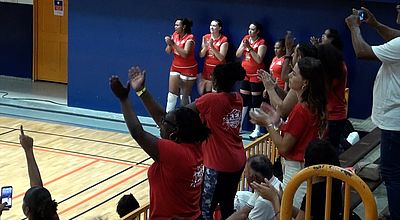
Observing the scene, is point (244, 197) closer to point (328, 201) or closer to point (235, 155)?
point (235, 155)

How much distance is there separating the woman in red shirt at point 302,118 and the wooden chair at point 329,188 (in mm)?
1326

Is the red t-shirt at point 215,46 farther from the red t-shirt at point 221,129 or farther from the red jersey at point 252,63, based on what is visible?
the red t-shirt at point 221,129

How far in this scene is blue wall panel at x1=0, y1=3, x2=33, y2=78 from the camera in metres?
16.8

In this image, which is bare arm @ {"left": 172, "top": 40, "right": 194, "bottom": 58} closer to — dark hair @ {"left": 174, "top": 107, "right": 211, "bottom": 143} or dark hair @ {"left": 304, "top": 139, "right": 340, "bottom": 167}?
dark hair @ {"left": 174, "top": 107, "right": 211, "bottom": 143}

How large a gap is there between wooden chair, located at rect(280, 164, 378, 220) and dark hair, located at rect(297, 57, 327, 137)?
147cm

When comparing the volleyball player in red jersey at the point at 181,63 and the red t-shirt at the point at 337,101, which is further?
the volleyball player in red jersey at the point at 181,63

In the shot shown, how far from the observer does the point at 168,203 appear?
466 centimetres

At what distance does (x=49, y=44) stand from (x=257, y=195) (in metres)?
12.0

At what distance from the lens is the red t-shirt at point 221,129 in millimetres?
6234

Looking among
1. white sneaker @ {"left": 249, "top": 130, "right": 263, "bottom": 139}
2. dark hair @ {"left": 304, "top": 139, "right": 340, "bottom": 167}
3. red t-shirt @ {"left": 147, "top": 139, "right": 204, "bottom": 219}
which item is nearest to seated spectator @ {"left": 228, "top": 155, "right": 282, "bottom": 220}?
red t-shirt @ {"left": 147, "top": 139, "right": 204, "bottom": 219}

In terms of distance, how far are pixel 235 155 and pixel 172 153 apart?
6.08 feet

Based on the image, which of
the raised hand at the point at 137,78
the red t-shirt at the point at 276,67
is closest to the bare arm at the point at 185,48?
the red t-shirt at the point at 276,67

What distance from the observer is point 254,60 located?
12.7m

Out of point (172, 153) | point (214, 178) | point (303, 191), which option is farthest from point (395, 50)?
point (214, 178)
